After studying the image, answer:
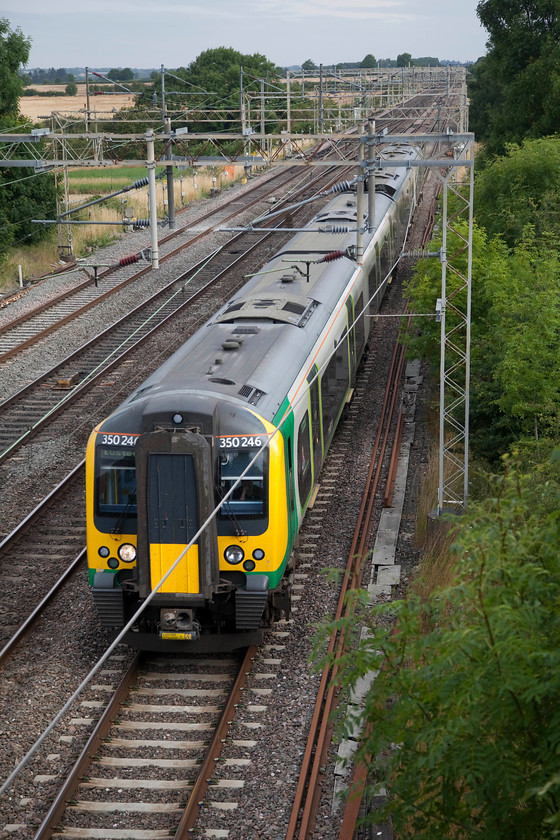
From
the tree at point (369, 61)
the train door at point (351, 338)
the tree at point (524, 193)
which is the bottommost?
the train door at point (351, 338)

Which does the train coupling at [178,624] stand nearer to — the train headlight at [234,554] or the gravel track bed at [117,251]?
the train headlight at [234,554]

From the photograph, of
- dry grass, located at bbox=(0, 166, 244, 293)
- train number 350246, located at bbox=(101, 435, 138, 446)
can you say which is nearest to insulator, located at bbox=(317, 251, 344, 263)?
train number 350246, located at bbox=(101, 435, 138, 446)

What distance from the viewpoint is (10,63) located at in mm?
34344

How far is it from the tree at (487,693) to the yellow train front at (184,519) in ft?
13.2

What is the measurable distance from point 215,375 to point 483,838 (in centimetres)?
707

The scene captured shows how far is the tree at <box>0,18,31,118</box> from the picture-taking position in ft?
110

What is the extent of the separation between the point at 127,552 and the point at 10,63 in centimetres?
2834

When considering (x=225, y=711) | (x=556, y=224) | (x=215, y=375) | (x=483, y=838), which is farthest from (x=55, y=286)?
(x=483, y=838)

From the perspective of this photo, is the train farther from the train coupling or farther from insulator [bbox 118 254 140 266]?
insulator [bbox 118 254 140 266]

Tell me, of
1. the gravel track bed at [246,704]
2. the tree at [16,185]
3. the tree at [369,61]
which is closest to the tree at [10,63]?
the tree at [16,185]

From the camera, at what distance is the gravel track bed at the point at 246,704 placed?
8.69 meters

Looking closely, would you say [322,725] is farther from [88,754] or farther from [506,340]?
[506,340]

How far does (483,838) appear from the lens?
5176mm

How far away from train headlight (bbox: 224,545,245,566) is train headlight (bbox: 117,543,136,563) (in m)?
0.99
